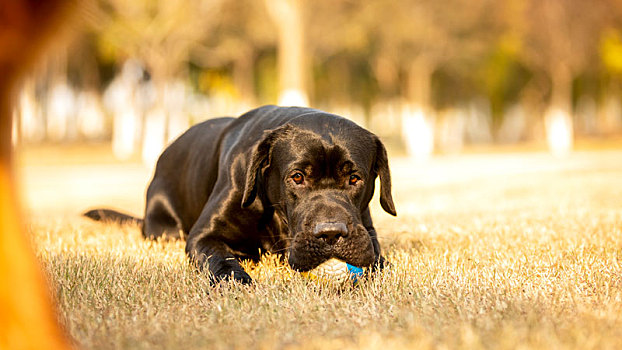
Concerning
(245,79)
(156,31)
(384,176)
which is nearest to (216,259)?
(384,176)

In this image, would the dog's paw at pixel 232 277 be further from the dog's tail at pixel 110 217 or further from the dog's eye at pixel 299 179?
the dog's tail at pixel 110 217

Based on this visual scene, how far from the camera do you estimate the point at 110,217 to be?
655 centimetres

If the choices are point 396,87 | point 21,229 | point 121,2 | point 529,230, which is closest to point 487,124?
point 396,87

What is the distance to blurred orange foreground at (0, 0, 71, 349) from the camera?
1708mm

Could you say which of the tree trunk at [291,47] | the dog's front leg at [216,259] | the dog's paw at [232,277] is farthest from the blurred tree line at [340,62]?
the dog's paw at [232,277]

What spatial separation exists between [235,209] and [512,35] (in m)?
36.1

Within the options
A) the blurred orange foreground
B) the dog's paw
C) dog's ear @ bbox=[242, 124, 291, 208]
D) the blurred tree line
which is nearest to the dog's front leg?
the dog's paw

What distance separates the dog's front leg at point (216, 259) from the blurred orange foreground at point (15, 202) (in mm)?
1889

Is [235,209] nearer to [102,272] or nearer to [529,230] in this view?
[102,272]

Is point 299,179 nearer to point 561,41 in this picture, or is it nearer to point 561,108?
point 561,41

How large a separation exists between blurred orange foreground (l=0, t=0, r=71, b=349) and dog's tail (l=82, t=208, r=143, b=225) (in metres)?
4.76

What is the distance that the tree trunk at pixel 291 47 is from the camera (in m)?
16.5

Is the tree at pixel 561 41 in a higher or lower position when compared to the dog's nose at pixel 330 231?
higher

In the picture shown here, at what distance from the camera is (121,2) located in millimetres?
26141
